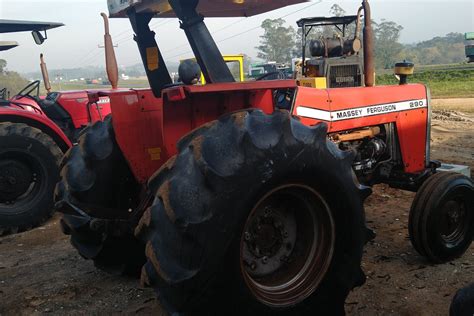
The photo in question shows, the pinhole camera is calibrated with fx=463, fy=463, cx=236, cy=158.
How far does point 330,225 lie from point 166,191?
41.0 inches

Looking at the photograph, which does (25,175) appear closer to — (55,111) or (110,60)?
(55,111)

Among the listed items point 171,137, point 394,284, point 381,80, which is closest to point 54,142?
point 171,137

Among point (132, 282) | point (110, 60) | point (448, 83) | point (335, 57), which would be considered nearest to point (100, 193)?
point (132, 282)

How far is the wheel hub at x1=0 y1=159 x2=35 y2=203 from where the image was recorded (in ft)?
18.5

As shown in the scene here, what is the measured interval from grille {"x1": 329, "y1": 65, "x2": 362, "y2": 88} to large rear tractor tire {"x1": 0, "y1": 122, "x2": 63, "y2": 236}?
7.13 m

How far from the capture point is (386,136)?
435 centimetres

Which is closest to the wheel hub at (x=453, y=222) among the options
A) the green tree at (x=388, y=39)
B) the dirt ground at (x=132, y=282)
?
the dirt ground at (x=132, y=282)

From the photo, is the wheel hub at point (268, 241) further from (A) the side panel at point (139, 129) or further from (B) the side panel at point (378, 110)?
(B) the side panel at point (378, 110)

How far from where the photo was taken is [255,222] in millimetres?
2715

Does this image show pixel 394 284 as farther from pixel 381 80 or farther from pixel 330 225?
pixel 381 80

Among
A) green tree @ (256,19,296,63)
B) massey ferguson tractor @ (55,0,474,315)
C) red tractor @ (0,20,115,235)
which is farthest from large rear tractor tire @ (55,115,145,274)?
green tree @ (256,19,296,63)

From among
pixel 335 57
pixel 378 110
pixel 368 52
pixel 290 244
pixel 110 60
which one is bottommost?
pixel 290 244

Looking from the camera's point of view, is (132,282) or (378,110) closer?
(132,282)

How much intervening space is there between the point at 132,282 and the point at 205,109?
1.68 meters
